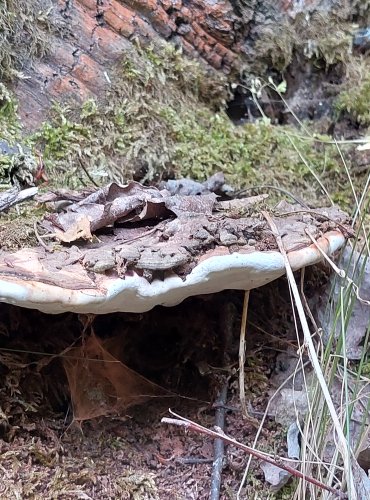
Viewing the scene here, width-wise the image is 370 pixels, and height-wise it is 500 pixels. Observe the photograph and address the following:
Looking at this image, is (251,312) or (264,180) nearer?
(251,312)

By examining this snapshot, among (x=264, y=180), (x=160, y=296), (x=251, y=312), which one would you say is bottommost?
(x=251, y=312)

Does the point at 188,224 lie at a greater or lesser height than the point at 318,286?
greater

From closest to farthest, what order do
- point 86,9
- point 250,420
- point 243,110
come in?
point 250,420
point 86,9
point 243,110

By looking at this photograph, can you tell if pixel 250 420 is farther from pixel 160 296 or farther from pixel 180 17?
pixel 180 17

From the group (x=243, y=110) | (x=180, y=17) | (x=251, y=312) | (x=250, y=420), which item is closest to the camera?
(x=250, y=420)

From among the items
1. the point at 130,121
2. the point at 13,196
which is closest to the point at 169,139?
the point at 130,121

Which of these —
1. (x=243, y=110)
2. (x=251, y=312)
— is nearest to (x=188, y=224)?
(x=251, y=312)
